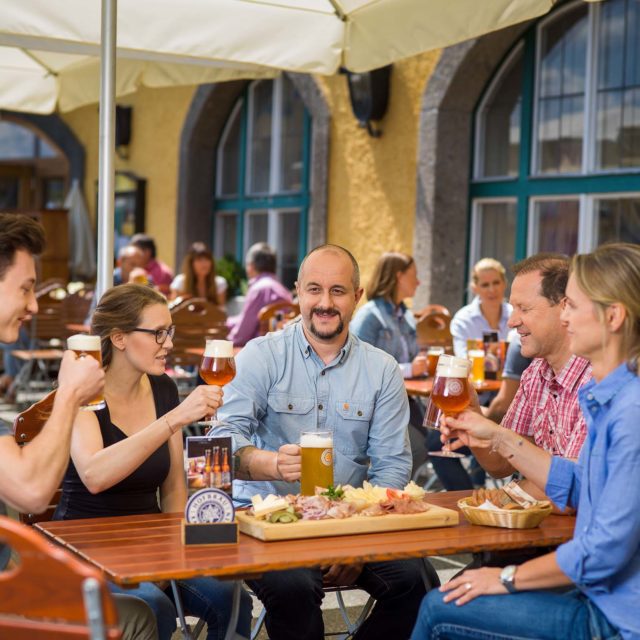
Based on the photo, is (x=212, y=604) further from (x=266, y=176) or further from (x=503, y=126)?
(x=266, y=176)

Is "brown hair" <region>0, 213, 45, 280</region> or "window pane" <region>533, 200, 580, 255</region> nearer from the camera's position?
"brown hair" <region>0, 213, 45, 280</region>

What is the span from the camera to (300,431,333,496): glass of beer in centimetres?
278

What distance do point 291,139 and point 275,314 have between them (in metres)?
4.82

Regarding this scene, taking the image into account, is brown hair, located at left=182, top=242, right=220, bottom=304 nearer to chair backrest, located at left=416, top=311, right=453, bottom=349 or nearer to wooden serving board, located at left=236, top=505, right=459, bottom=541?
chair backrest, located at left=416, top=311, right=453, bottom=349

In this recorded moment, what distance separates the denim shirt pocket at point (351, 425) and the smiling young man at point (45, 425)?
98 centimetres

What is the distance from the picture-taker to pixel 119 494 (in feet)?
10.00

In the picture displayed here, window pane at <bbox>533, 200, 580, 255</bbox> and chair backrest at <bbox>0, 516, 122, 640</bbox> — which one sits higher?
window pane at <bbox>533, 200, 580, 255</bbox>

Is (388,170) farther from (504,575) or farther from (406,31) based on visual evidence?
(504,575)

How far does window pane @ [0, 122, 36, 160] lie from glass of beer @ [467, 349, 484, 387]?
13.3 metres

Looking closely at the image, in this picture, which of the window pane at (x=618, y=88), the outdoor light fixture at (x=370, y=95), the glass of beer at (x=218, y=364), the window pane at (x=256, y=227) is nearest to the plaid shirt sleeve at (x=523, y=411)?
the glass of beer at (x=218, y=364)

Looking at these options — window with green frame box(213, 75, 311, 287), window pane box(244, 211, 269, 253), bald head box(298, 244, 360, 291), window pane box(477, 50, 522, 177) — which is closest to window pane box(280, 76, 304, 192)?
window with green frame box(213, 75, 311, 287)

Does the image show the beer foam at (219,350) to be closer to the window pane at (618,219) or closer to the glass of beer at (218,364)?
the glass of beer at (218,364)

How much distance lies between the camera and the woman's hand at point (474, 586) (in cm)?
242

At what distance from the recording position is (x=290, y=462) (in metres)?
2.90
